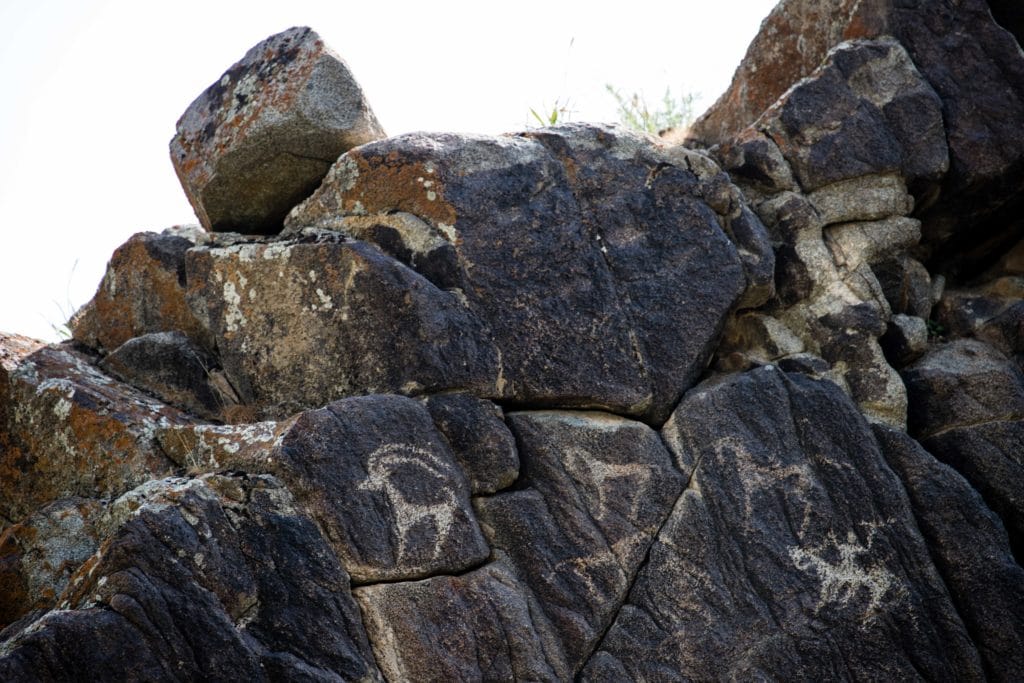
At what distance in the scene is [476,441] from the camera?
4.55 m

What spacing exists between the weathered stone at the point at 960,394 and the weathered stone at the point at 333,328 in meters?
2.34

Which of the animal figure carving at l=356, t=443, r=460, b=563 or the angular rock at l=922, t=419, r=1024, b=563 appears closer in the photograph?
the animal figure carving at l=356, t=443, r=460, b=563

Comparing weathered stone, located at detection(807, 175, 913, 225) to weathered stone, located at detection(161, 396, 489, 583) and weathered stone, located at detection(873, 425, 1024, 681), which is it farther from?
weathered stone, located at detection(161, 396, 489, 583)

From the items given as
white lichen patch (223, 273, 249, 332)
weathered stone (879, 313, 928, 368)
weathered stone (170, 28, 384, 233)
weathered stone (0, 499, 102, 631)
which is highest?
weathered stone (170, 28, 384, 233)

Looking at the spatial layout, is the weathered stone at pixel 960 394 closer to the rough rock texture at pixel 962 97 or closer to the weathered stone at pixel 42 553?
the rough rock texture at pixel 962 97

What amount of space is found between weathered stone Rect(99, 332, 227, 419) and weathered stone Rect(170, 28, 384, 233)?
2.98 ft

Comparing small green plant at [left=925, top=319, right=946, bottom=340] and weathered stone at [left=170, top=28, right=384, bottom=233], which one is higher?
weathered stone at [left=170, top=28, right=384, bottom=233]

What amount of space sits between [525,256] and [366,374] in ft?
3.38

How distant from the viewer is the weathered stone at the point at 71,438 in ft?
14.5

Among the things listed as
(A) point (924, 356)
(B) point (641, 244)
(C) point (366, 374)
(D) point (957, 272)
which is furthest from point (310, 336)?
(D) point (957, 272)

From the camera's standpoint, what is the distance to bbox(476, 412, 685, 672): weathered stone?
443cm

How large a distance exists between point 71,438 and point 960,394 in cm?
452

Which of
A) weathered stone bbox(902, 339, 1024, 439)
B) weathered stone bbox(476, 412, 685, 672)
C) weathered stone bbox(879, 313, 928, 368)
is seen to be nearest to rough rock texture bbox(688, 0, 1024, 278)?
weathered stone bbox(879, 313, 928, 368)

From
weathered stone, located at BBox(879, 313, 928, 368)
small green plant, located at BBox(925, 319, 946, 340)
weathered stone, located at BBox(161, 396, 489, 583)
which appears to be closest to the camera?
weathered stone, located at BBox(161, 396, 489, 583)
